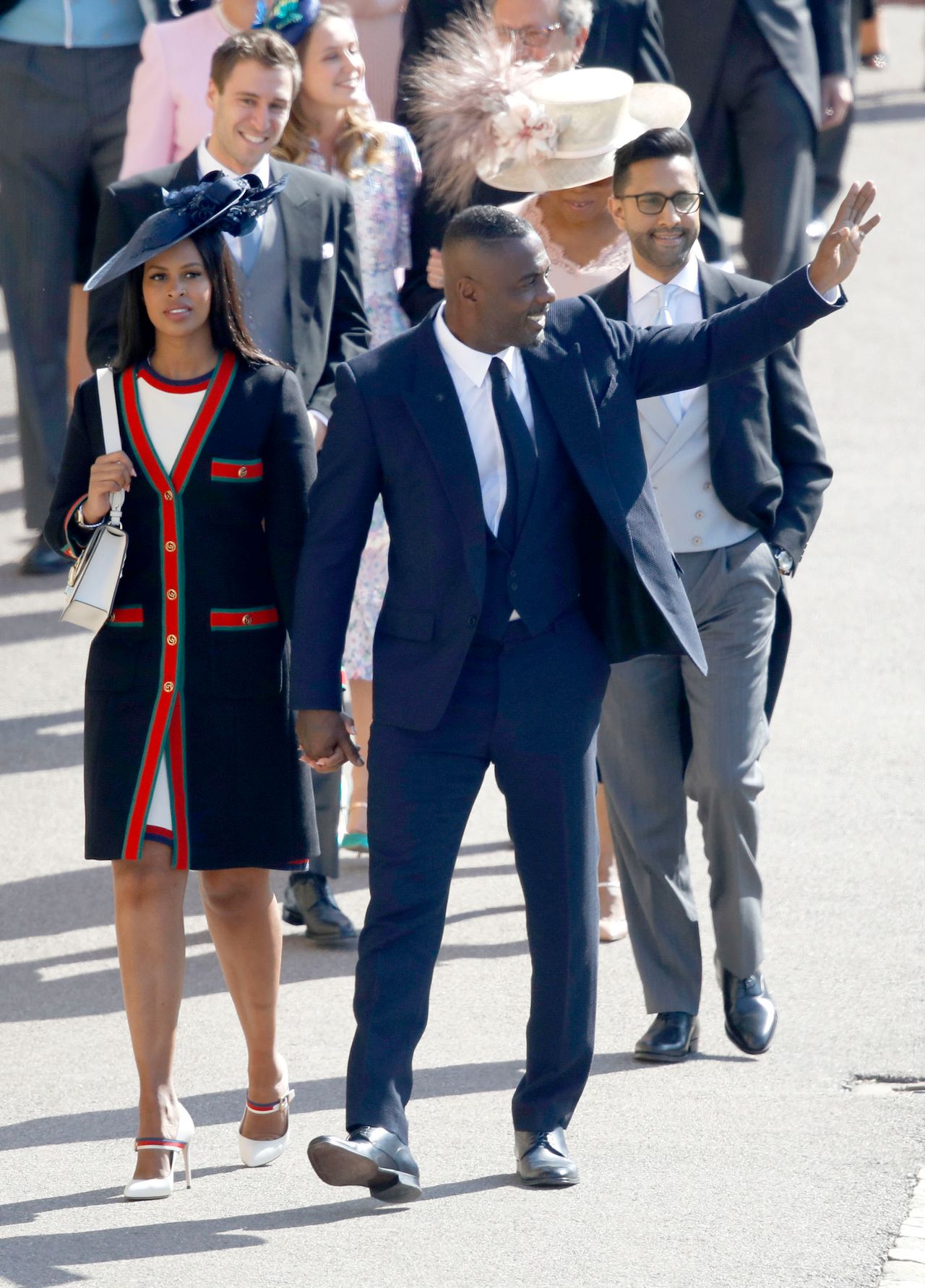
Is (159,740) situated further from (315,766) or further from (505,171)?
(505,171)

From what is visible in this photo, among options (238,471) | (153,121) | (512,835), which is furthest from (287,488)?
(153,121)

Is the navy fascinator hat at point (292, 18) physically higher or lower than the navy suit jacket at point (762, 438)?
higher

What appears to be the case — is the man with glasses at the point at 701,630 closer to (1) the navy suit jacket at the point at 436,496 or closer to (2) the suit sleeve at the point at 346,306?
(1) the navy suit jacket at the point at 436,496

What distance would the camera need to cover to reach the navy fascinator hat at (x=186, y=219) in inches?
185

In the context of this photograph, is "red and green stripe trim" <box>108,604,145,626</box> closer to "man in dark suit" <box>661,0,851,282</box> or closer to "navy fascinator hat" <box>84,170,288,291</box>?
"navy fascinator hat" <box>84,170,288,291</box>

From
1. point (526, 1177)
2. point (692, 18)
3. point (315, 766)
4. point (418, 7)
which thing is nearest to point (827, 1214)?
point (526, 1177)

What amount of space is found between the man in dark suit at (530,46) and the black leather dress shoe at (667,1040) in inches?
89.2

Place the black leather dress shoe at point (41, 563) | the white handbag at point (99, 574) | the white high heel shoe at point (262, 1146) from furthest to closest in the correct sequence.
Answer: the black leather dress shoe at point (41, 563), the white high heel shoe at point (262, 1146), the white handbag at point (99, 574)

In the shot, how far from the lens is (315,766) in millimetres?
4586

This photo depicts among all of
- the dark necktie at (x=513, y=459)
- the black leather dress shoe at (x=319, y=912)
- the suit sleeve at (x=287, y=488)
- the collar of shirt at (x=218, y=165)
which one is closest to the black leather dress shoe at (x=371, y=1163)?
the suit sleeve at (x=287, y=488)

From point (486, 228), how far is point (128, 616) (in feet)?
3.60

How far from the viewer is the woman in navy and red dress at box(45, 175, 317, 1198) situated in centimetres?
473

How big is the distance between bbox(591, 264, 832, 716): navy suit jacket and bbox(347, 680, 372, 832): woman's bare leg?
1433 mm

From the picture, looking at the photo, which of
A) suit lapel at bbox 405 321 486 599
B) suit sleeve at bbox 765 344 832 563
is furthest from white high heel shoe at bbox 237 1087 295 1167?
suit sleeve at bbox 765 344 832 563
